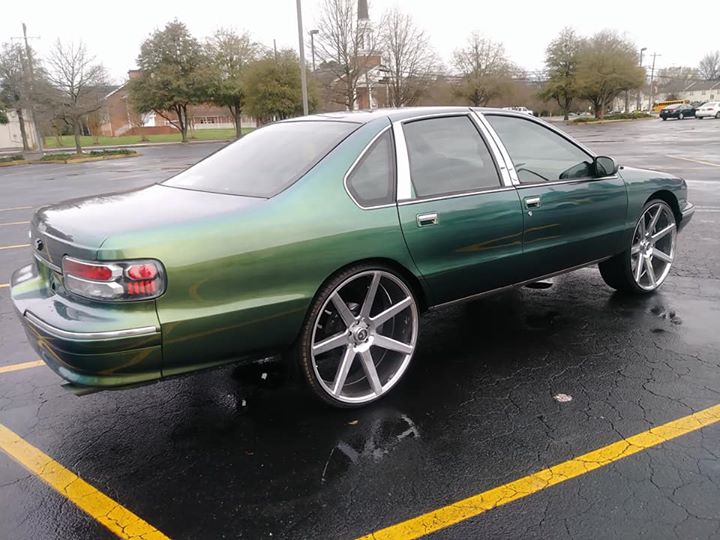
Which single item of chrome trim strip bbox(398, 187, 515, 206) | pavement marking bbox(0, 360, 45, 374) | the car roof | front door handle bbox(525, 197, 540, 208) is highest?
the car roof

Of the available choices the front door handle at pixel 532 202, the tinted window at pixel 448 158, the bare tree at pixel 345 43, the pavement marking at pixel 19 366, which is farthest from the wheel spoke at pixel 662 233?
the bare tree at pixel 345 43

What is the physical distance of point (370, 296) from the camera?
3.28m

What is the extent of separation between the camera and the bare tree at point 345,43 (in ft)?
101

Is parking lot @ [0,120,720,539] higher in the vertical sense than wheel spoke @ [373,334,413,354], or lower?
lower

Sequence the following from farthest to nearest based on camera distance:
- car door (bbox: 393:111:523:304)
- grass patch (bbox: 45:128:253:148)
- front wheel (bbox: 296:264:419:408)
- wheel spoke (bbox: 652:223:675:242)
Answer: grass patch (bbox: 45:128:253:148)
wheel spoke (bbox: 652:223:675:242)
car door (bbox: 393:111:523:304)
front wheel (bbox: 296:264:419:408)

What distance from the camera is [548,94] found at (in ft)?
189

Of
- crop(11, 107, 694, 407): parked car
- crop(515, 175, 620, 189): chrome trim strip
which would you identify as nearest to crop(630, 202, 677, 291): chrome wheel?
crop(11, 107, 694, 407): parked car

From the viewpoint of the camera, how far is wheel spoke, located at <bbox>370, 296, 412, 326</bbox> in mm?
3352

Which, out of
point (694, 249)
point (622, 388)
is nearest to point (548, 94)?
point (694, 249)

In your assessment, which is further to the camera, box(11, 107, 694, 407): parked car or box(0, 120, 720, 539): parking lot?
box(11, 107, 694, 407): parked car

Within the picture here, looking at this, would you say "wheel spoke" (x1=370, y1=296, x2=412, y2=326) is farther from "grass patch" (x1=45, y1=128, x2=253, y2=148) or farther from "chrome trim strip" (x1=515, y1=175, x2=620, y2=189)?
"grass patch" (x1=45, y1=128, x2=253, y2=148)

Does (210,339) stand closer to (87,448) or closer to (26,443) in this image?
(87,448)

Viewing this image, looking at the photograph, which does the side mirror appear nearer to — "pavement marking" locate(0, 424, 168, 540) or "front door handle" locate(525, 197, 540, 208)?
"front door handle" locate(525, 197, 540, 208)

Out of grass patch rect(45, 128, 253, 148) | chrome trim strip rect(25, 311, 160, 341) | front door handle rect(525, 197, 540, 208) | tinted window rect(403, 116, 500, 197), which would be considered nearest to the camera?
chrome trim strip rect(25, 311, 160, 341)
